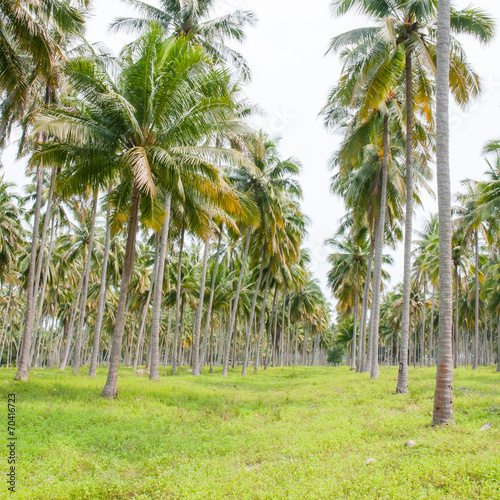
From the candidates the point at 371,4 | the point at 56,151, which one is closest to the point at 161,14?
the point at 371,4

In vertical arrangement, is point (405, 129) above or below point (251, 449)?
above

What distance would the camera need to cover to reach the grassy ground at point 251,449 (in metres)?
5.31

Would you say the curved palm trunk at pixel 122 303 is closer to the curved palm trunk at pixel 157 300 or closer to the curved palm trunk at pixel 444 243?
the curved palm trunk at pixel 157 300

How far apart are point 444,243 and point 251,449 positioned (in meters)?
5.82

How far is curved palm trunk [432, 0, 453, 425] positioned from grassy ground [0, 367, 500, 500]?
59 centimetres

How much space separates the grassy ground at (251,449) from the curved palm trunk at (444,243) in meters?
0.59

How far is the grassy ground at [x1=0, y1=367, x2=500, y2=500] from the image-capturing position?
5309mm

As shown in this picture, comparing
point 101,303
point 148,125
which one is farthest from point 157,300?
point 148,125

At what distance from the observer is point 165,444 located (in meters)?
7.67

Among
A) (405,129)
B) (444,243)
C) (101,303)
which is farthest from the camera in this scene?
(101,303)

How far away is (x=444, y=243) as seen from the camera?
8.97 m

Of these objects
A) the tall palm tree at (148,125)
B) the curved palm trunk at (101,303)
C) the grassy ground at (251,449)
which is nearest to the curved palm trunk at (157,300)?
the curved palm trunk at (101,303)

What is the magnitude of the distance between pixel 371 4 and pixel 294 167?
11.3 m

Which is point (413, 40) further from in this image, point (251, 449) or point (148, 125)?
point (251, 449)
